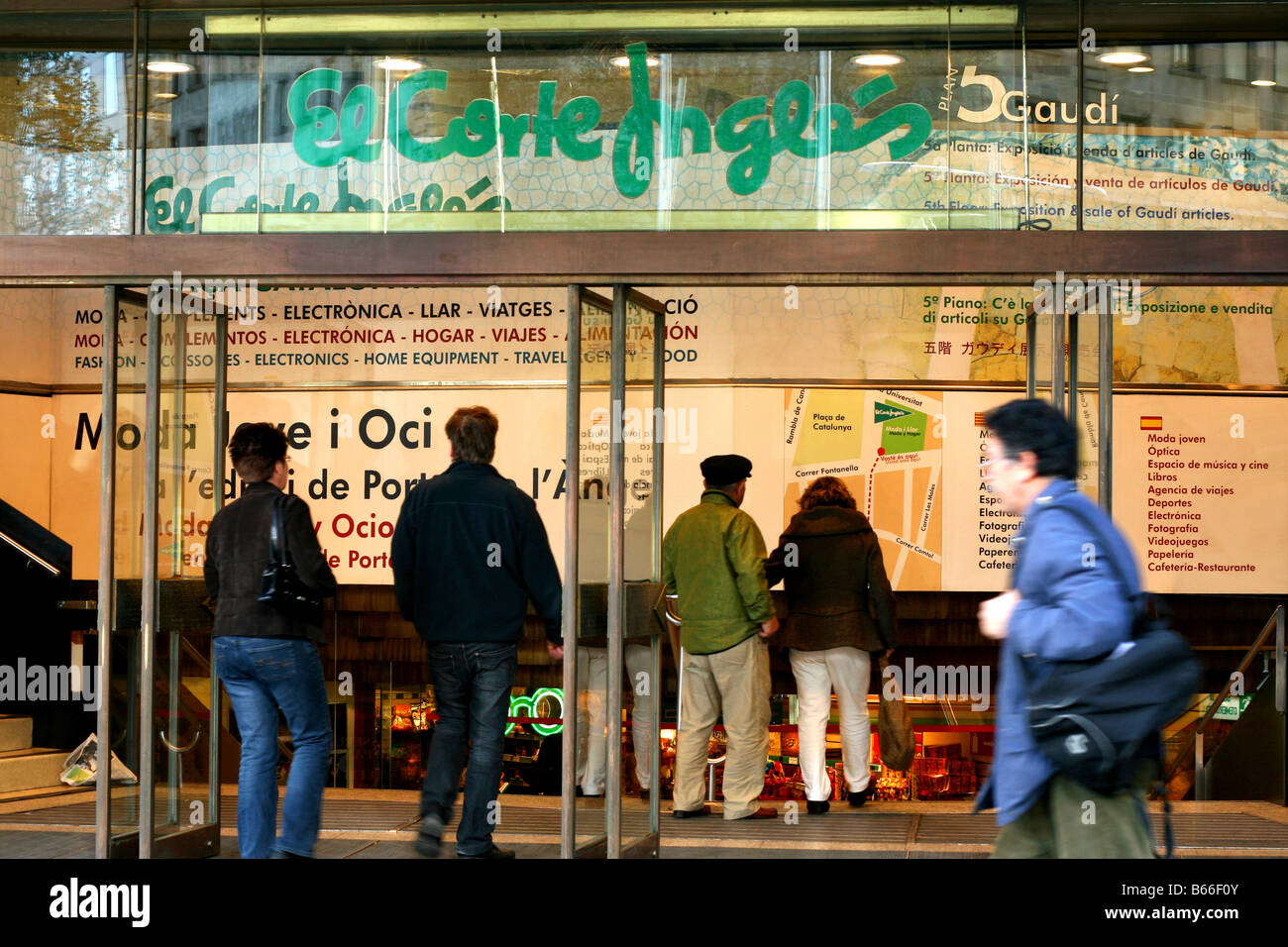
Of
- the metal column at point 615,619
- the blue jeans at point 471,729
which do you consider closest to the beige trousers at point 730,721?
the metal column at point 615,619

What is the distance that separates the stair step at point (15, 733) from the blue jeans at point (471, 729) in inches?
119

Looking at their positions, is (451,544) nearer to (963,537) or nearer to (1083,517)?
(1083,517)

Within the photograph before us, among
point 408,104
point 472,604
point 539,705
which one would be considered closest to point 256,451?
point 472,604

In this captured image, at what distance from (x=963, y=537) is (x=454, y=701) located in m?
4.58

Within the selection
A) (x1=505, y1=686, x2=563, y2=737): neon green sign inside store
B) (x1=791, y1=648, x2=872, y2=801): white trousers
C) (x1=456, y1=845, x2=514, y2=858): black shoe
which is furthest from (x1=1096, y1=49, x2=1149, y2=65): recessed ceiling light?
(x1=505, y1=686, x2=563, y2=737): neon green sign inside store

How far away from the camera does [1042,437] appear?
3.62 m

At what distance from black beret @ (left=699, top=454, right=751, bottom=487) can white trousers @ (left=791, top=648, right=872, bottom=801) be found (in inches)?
36.0

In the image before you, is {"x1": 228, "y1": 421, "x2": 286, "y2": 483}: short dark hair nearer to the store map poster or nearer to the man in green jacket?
the man in green jacket

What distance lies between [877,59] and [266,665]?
341 cm

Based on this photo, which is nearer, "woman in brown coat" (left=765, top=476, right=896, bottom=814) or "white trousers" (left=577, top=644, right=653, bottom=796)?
"white trousers" (left=577, top=644, right=653, bottom=796)

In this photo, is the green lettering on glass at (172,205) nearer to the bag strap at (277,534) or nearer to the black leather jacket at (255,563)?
the black leather jacket at (255,563)

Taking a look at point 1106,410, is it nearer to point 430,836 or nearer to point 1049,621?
point 1049,621

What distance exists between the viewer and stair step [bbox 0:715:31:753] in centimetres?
744
